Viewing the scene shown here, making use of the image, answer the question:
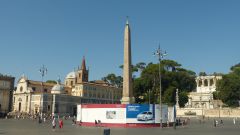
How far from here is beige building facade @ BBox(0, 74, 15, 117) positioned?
2840 inches

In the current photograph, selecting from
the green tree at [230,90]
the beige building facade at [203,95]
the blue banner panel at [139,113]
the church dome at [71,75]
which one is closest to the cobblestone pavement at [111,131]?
the blue banner panel at [139,113]

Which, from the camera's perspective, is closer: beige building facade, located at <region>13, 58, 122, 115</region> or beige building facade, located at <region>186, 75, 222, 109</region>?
beige building facade, located at <region>13, 58, 122, 115</region>

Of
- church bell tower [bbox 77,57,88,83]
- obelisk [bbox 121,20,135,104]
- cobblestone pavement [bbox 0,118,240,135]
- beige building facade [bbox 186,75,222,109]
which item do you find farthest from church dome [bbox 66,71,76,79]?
cobblestone pavement [bbox 0,118,240,135]

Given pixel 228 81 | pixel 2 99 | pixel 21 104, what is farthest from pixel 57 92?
pixel 228 81

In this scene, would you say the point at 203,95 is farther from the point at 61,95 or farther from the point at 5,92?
the point at 5,92

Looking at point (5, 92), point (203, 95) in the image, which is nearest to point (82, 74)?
point (5, 92)

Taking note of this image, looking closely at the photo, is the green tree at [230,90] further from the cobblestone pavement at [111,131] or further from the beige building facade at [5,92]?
the beige building facade at [5,92]

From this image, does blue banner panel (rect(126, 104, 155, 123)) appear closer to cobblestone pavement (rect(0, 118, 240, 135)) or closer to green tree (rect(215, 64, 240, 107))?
cobblestone pavement (rect(0, 118, 240, 135))

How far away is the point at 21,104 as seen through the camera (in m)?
94.5

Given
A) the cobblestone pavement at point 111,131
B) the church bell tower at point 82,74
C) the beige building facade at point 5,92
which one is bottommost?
the cobblestone pavement at point 111,131

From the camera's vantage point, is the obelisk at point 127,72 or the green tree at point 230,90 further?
the green tree at point 230,90

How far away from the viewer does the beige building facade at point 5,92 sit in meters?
72.1

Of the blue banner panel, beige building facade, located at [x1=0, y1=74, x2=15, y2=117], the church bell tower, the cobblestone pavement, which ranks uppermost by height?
the church bell tower

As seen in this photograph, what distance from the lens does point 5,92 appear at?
72688mm
